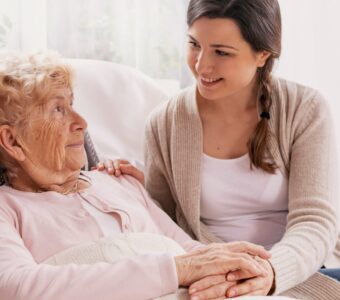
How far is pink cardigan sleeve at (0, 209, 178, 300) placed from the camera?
4.87 ft

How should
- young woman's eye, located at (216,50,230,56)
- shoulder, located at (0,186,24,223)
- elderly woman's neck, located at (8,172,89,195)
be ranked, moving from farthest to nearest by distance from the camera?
1. young woman's eye, located at (216,50,230,56)
2. elderly woman's neck, located at (8,172,89,195)
3. shoulder, located at (0,186,24,223)

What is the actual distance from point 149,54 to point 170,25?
0.53 feet

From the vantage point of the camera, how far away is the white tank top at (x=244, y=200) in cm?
202

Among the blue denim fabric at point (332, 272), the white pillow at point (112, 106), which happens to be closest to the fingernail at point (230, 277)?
the blue denim fabric at point (332, 272)

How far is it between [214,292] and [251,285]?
0.10 m

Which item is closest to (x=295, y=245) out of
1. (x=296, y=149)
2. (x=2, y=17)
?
(x=296, y=149)

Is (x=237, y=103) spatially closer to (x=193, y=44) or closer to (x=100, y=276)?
(x=193, y=44)

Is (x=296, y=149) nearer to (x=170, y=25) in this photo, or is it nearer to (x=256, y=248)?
(x=256, y=248)

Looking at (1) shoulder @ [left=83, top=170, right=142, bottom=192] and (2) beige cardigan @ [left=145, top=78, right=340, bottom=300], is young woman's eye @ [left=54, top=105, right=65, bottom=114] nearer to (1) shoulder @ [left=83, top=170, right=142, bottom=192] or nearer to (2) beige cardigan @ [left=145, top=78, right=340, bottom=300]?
(1) shoulder @ [left=83, top=170, right=142, bottom=192]

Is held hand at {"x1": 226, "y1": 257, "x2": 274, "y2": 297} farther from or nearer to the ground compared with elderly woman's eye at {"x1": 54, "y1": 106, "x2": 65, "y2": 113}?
nearer to the ground

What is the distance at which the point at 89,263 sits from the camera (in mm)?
1588

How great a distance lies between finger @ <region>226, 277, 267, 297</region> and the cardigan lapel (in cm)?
42

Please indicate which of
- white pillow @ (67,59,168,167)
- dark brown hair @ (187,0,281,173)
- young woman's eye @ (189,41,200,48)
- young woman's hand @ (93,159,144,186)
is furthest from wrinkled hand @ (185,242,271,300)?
white pillow @ (67,59,168,167)

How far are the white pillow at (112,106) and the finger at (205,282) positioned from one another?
2.69 ft
